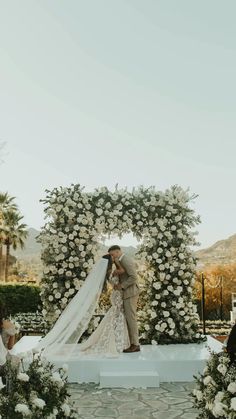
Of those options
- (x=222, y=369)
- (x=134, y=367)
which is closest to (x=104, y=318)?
(x=134, y=367)

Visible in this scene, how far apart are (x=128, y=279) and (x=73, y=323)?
5.06ft

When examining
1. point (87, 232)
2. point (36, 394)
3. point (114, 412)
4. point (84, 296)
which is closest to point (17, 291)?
point (87, 232)

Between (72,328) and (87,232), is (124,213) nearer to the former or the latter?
(87,232)

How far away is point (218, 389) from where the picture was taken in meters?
5.59

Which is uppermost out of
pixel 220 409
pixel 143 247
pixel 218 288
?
pixel 143 247

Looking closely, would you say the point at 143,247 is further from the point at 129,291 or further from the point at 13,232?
the point at 13,232

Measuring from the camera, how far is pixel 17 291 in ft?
85.0

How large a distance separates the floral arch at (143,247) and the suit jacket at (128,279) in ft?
4.44

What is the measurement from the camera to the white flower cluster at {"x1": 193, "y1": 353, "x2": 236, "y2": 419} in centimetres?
514

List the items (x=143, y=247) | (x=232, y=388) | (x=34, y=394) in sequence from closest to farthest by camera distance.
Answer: (x=232, y=388)
(x=34, y=394)
(x=143, y=247)

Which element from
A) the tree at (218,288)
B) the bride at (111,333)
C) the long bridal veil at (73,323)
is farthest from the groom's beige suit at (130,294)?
the tree at (218,288)

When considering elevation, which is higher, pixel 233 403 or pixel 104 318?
pixel 104 318

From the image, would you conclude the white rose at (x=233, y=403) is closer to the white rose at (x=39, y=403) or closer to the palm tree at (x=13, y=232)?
the white rose at (x=39, y=403)

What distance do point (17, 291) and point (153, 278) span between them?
14.3 m
